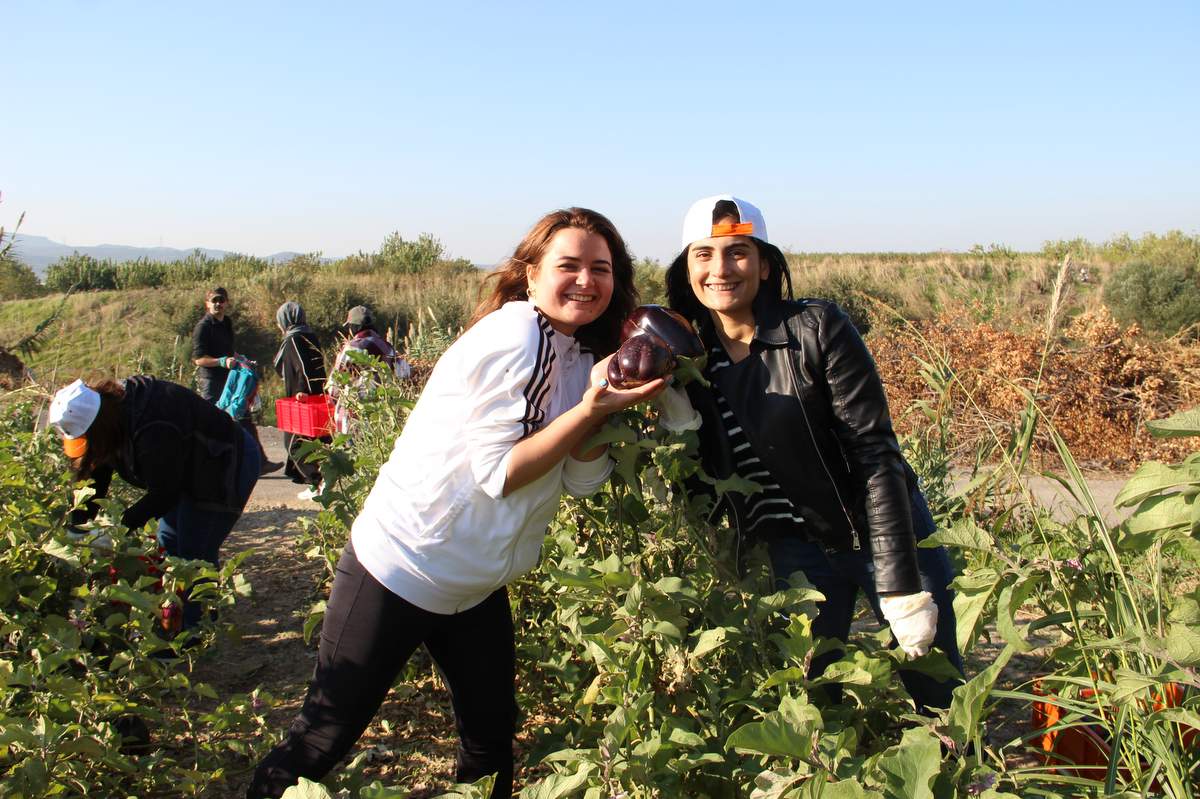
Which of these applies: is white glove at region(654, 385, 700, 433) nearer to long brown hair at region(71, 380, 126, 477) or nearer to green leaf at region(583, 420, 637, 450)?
green leaf at region(583, 420, 637, 450)

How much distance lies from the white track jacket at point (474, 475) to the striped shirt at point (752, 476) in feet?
1.29

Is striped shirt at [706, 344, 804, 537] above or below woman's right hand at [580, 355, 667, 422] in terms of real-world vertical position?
below

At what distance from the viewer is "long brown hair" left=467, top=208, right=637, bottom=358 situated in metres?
2.05

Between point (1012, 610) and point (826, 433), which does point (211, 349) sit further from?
point (1012, 610)

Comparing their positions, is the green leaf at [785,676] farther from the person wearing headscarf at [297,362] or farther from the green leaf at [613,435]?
the person wearing headscarf at [297,362]

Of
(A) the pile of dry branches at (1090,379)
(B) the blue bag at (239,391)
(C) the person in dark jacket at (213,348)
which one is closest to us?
(B) the blue bag at (239,391)

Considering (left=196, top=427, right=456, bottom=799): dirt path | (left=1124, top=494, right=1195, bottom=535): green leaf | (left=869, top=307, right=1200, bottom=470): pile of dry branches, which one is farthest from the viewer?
(left=869, top=307, right=1200, bottom=470): pile of dry branches

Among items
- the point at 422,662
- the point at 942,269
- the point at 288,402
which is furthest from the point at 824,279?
the point at 422,662

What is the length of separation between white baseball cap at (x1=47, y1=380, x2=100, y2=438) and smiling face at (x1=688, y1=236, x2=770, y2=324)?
91.7 inches

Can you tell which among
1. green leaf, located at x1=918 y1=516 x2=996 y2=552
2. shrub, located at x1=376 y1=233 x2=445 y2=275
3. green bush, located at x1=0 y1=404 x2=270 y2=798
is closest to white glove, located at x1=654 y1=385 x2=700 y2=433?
green leaf, located at x1=918 y1=516 x2=996 y2=552

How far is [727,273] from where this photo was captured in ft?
7.14

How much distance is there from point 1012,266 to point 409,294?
14.1 metres

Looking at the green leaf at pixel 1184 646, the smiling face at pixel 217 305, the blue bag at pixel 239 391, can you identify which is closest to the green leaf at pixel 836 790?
the green leaf at pixel 1184 646

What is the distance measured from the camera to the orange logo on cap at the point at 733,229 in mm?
2139
